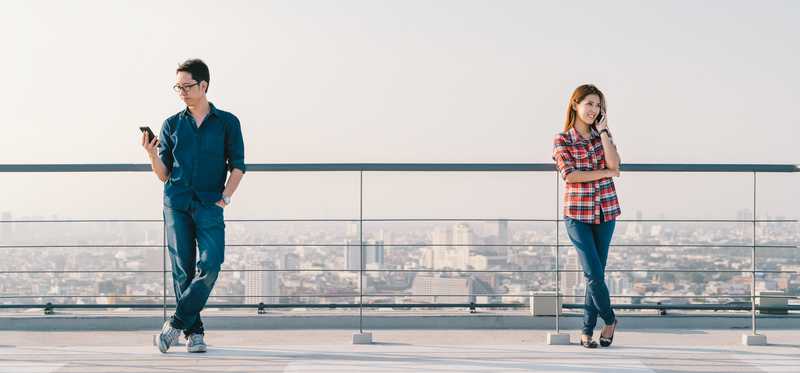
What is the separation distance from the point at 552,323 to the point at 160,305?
6.94 ft

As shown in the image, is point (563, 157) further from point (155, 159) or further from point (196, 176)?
point (155, 159)

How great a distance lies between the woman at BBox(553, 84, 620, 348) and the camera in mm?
4223

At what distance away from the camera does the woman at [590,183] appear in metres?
4.22

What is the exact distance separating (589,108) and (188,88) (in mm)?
1640

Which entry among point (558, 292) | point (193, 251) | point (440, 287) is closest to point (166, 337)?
point (193, 251)

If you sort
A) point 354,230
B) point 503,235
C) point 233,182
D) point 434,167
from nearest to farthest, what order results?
point 233,182
point 434,167
point 354,230
point 503,235

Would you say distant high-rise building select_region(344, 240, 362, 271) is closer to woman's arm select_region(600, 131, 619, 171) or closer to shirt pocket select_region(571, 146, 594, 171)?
shirt pocket select_region(571, 146, 594, 171)

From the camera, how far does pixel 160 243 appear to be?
192 inches

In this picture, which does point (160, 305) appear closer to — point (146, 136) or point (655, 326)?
point (146, 136)

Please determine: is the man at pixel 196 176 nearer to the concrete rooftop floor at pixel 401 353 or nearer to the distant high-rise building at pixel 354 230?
the concrete rooftop floor at pixel 401 353

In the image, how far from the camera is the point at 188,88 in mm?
3984

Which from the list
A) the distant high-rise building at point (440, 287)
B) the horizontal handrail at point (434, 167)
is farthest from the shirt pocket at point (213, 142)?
the distant high-rise building at point (440, 287)

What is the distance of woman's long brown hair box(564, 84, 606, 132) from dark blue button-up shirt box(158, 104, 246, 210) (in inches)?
54.6

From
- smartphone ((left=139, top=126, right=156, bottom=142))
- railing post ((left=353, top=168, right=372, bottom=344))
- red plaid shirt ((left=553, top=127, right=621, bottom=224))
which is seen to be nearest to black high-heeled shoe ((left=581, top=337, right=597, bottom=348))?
red plaid shirt ((left=553, top=127, right=621, bottom=224))
